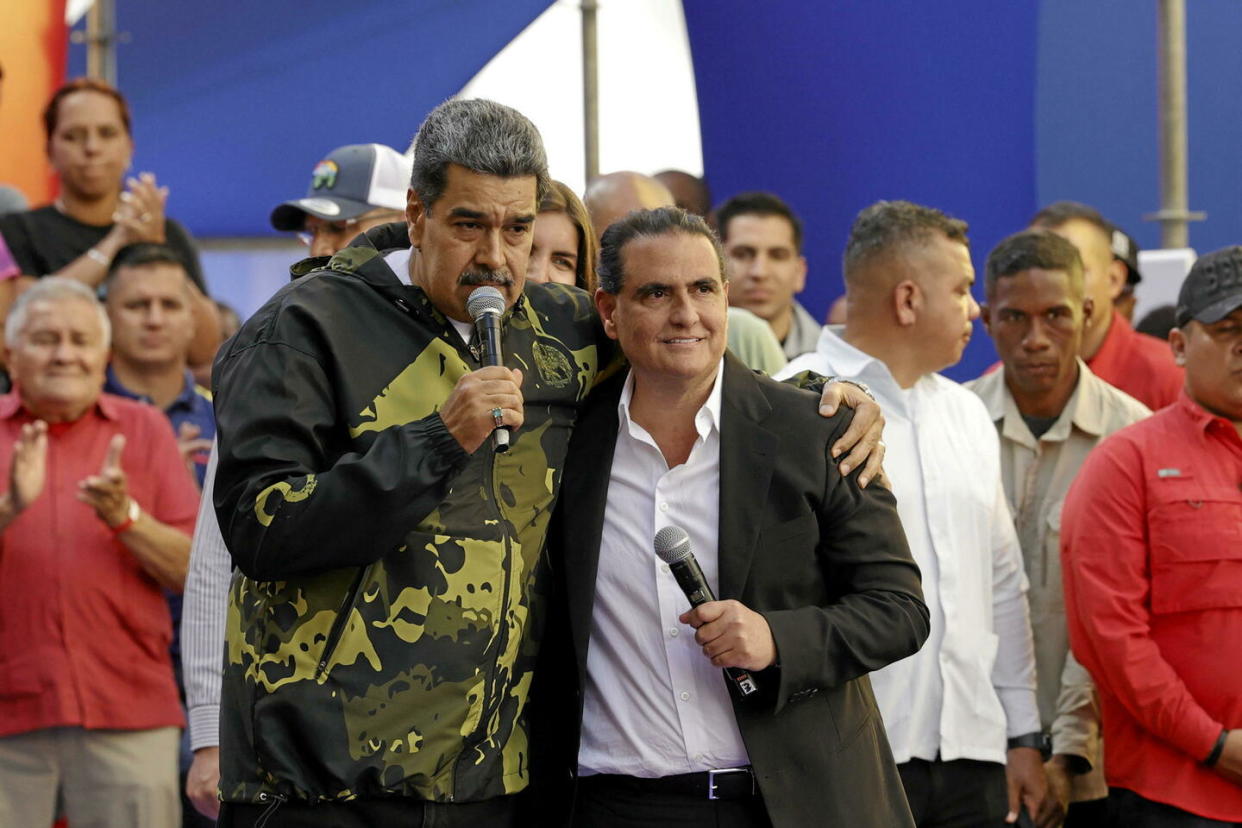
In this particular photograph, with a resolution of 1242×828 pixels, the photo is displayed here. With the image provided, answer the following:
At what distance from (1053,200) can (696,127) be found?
5.34 feet

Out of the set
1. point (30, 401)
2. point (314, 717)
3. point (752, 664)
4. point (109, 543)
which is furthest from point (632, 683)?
point (30, 401)

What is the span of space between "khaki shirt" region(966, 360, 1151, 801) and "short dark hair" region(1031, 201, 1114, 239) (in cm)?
121

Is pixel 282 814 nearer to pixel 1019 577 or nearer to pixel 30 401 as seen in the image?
pixel 1019 577

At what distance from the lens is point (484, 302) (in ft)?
9.85

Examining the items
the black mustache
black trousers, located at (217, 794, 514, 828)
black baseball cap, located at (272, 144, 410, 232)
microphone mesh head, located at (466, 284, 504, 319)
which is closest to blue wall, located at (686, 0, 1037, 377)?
black baseball cap, located at (272, 144, 410, 232)

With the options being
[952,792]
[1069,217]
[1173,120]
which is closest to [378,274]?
[952,792]

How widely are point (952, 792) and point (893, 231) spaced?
155 cm

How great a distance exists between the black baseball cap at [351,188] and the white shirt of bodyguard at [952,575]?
1.26 metres

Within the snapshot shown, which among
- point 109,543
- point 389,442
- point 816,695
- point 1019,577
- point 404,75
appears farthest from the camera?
point 404,75

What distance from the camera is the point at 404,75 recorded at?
25.2 feet

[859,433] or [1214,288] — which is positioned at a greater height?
[1214,288]

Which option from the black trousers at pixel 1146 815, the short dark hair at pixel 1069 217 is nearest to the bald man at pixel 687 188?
the short dark hair at pixel 1069 217

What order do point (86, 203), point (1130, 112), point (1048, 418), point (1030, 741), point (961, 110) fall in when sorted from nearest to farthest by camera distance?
point (1030, 741), point (1048, 418), point (86, 203), point (1130, 112), point (961, 110)

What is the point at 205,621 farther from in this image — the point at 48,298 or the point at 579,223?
the point at 48,298
